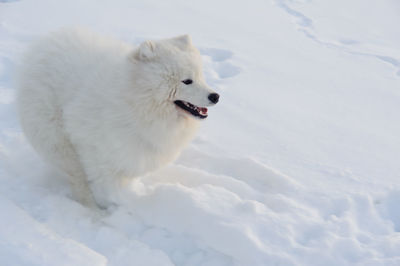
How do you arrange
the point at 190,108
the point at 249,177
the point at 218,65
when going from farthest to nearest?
the point at 218,65, the point at 249,177, the point at 190,108

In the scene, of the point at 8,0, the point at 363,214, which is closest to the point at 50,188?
the point at 363,214

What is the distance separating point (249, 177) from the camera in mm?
4059

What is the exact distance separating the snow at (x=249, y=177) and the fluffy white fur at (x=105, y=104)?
315mm

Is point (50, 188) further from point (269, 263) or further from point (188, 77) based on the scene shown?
point (269, 263)

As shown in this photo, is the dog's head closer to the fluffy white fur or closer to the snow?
the fluffy white fur

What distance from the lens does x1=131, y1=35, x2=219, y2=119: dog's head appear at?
3348 millimetres

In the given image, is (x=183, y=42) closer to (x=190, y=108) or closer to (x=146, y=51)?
(x=146, y=51)

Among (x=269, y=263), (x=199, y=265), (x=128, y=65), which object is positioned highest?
(x=128, y=65)

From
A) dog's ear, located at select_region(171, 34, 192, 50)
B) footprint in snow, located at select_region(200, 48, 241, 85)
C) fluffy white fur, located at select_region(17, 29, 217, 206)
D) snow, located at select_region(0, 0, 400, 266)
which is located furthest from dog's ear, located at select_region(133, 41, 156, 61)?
footprint in snow, located at select_region(200, 48, 241, 85)

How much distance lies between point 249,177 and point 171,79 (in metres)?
1.33

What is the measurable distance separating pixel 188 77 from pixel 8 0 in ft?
22.2

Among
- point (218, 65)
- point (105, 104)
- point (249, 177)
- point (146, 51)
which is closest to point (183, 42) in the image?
point (146, 51)

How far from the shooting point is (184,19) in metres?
8.31

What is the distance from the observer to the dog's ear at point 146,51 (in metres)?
3.35
